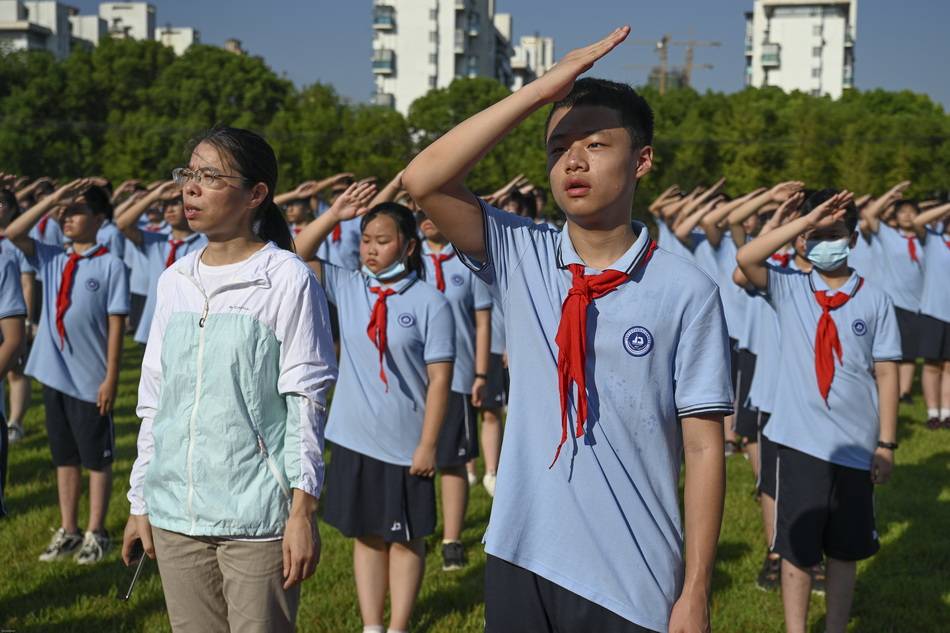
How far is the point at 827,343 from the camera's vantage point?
17.4 ft

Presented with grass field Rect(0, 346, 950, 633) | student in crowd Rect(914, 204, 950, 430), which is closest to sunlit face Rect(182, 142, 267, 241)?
grass field Rect(0, 346, 950, 633)

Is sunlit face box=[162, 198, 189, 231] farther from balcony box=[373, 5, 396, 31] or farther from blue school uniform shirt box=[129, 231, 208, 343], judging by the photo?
balcony box=[373, 5, 396, 31]

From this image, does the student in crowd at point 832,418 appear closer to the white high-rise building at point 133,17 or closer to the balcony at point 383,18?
the balcony at point 383,18

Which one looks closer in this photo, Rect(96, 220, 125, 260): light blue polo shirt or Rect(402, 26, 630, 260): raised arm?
Rect(402, 26, 630, 260): raised arm

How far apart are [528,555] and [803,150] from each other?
46.1 m

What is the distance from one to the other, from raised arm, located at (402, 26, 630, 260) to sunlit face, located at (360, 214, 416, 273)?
2.67 metres

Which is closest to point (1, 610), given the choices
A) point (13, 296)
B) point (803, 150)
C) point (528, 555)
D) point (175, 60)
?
point (13, 296)

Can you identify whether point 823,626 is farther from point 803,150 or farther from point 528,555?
point 803,150

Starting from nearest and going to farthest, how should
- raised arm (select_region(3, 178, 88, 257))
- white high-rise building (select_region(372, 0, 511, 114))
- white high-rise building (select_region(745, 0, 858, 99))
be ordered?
raised arm (select_region(3, 178, 88, 257))
white high-rise building (select_region(372, 0, 511, 114))
white high-rise building (select_region(745, 0, 858, 99))

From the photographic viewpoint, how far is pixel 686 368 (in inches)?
112

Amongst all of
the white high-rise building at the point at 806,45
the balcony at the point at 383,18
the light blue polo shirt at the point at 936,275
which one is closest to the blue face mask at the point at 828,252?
the light blue polo shirt at the point at 936,275

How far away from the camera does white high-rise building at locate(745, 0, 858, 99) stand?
347 feet

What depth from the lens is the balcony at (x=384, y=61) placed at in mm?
95375

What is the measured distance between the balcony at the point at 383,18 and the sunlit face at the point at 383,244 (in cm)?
9336
